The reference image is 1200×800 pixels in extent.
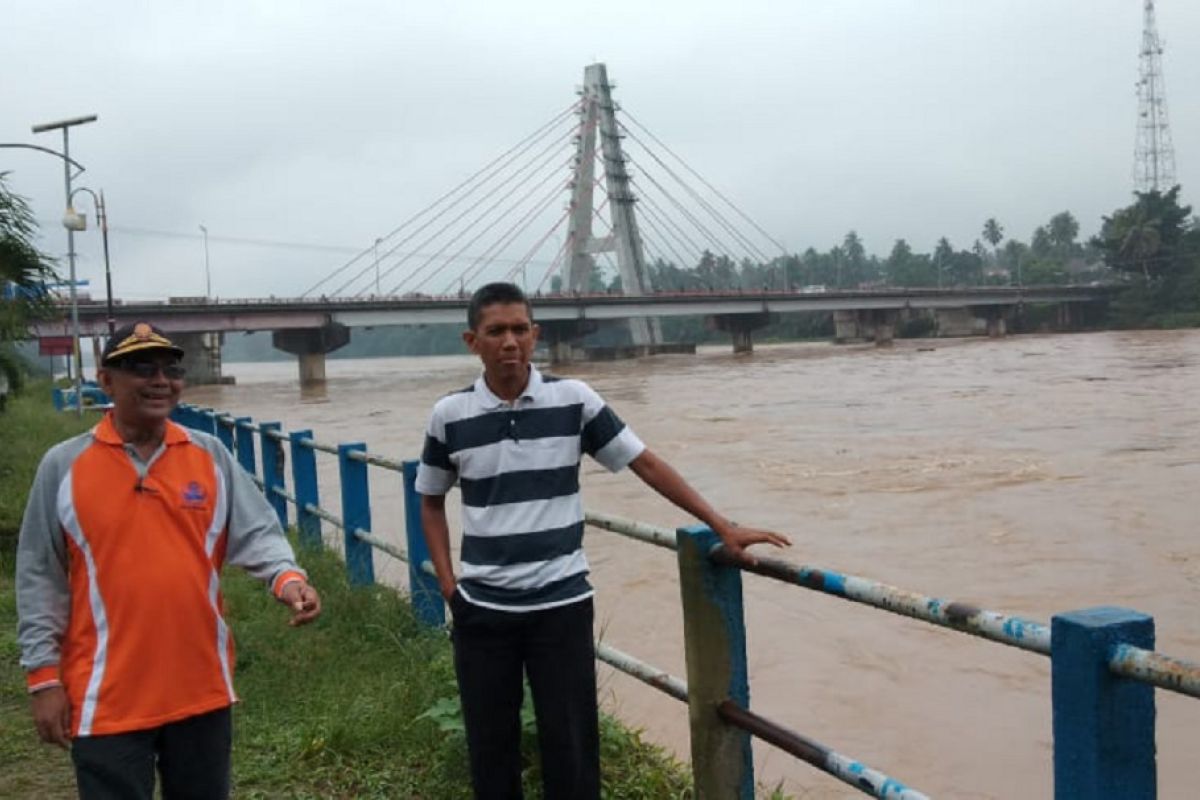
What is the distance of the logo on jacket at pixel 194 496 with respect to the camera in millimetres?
2354

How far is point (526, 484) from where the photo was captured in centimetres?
266

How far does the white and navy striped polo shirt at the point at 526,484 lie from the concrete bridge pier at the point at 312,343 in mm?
51970

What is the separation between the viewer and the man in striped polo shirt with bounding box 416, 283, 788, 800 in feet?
8.72

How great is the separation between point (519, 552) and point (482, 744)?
1.61ft

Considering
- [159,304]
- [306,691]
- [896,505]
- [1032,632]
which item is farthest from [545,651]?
[159,304]

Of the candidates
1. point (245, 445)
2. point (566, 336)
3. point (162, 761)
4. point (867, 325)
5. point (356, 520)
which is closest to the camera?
point (162, 761)

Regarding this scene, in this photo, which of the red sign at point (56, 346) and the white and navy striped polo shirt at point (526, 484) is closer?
the white and navy striped polo shirt at point (526, 484)

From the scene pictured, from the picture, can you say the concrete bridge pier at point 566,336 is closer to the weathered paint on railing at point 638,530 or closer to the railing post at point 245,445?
the railing post at point 245,445

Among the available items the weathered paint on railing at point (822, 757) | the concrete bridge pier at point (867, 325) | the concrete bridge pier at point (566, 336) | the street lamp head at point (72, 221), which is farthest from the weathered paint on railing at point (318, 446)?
the concrete bridge pier at point (867, 325)

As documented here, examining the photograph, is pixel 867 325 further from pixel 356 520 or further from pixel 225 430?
pixel 356 520

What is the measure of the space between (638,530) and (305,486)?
428 centimetres

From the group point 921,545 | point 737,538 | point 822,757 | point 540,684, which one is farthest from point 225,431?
point 822,757

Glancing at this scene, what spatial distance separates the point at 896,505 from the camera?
12.5 metres

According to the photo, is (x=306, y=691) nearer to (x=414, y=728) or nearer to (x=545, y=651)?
(x=414, y=728)
